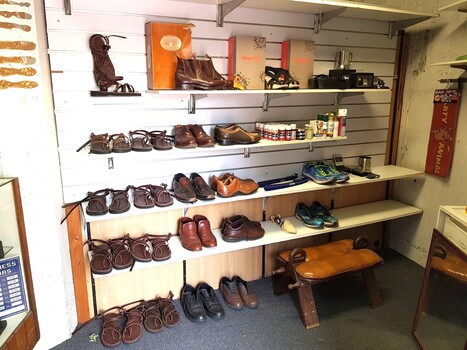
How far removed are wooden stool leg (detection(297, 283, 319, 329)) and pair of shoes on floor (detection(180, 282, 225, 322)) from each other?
575 mm

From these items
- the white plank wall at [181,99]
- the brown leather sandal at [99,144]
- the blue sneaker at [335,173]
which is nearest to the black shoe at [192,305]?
the white plank wall at [181,99]

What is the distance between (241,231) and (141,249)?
2.37 feet

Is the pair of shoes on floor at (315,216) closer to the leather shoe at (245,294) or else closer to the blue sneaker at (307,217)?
the blue sneaker at (307,217)

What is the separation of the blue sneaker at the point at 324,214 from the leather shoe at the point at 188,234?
1.05 m

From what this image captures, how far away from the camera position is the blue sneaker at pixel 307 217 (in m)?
2.82

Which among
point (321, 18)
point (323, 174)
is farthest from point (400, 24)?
point (323, 174)

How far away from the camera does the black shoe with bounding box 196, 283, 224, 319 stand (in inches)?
101

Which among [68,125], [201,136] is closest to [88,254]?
[68,125]

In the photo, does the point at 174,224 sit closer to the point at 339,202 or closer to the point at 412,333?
the point at 339,202

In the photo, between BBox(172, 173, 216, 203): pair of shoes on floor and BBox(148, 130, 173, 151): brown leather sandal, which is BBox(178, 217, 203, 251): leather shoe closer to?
BBox(172, 173, 216, 203): pair of shoes on floor

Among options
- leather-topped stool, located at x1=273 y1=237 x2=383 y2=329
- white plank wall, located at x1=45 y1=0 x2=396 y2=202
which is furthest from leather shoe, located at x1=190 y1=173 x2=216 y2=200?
leather-topped stool, located at x1=273 y1=237 x2=383 y2=329

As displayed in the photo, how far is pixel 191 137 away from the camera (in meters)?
2.32

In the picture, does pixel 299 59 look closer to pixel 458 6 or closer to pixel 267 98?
pixel 267 98

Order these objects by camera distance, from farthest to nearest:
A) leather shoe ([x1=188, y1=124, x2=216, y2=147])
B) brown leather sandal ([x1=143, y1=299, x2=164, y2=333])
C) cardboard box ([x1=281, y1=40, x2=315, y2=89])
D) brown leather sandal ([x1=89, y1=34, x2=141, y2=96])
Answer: cardboard box ([x1=281, y1=40, x2=315, y2=89]) < brown leather sandal ([x1=143, y1=299, x2=164, y2=333]) < leather shoe ([x1=188, y1=124, x2=216, y2=147]) < brown leather sandal ([x1=89, y1=34, x2=141, y2=96])
